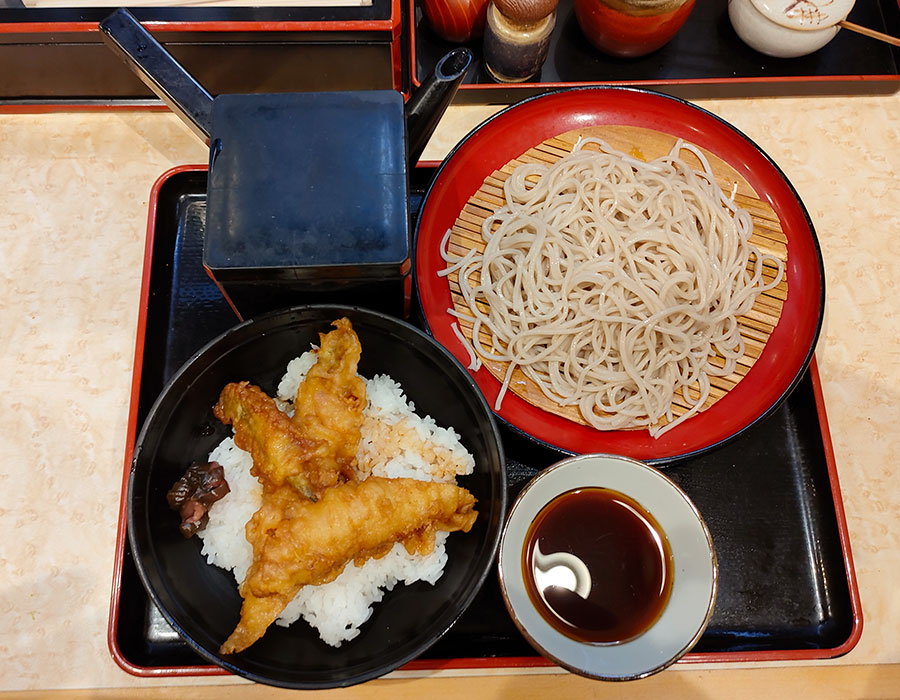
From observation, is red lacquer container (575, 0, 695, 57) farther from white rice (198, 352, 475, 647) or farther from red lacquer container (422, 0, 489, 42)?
white rice (198, 352, 475, 647)

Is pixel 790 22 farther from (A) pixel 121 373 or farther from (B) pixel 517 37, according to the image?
(A) pixel 121 373

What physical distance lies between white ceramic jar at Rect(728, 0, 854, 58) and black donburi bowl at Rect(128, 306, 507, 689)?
6.00 ft

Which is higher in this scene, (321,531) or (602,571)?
(321,531)

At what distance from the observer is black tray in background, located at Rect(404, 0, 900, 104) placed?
2496 mm

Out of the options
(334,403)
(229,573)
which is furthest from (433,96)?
(229,573)

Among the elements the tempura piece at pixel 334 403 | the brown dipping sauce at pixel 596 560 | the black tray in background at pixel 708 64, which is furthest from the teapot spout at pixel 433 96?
the brown dipping sauce at pixel 596 560

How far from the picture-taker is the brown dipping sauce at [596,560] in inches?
68.3

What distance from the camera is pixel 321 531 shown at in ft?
4.77

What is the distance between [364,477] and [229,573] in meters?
0.42

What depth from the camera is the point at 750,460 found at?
2.02 metres

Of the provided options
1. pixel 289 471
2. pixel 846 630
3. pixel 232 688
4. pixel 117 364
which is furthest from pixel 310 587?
pixel 846 630

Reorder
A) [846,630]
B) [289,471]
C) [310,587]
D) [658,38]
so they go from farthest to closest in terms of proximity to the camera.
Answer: [658,38]
[846,630]
[310,587]
[289,471]

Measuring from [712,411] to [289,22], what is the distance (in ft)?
5.87

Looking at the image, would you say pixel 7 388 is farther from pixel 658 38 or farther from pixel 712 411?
pixel 658 38
